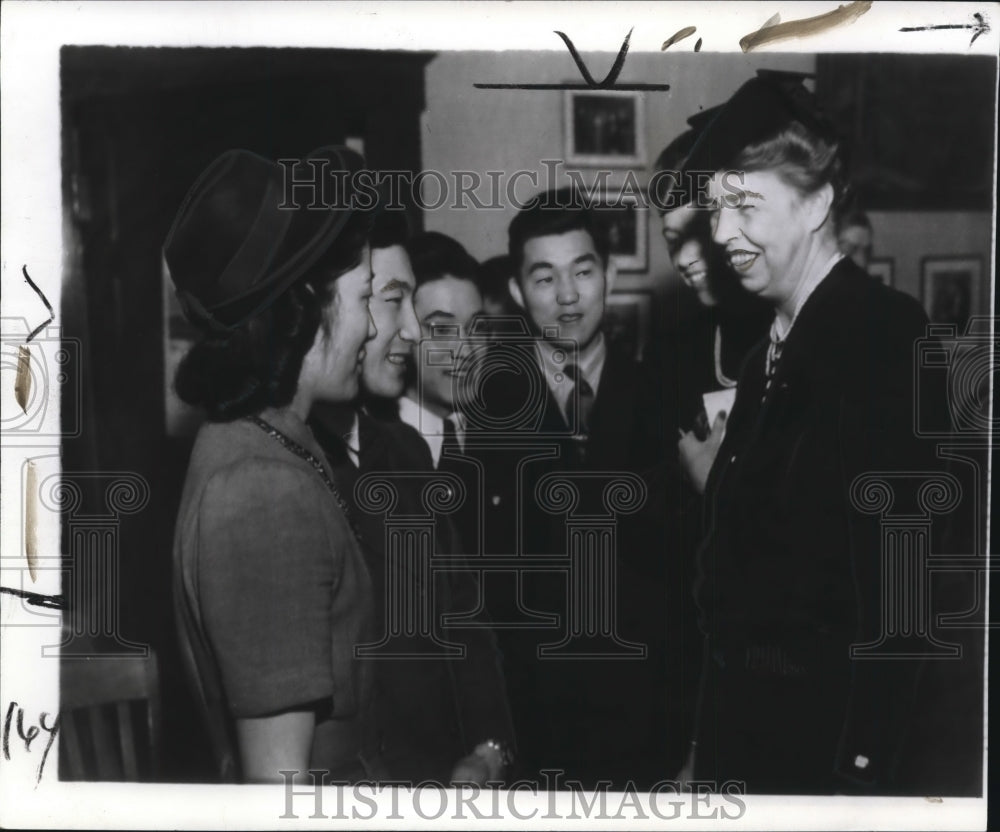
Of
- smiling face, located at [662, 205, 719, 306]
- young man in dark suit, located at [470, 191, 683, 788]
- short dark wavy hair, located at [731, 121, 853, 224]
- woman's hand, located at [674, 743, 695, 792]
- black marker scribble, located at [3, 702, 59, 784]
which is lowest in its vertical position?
woman's hand, located at [674, 743, 695, 792]

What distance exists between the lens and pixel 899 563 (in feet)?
9.48


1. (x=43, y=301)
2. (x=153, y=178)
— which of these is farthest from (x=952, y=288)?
(x=43, y=301)

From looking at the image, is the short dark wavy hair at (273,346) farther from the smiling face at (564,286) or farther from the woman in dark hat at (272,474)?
the smiling face at (564,286)

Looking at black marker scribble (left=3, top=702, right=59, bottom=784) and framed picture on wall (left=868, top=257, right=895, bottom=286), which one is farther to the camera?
black marker scribble (left=3, top=702, right=59, bottom=784)

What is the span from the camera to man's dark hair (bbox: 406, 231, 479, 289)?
2.87 m

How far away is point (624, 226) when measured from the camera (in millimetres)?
2865

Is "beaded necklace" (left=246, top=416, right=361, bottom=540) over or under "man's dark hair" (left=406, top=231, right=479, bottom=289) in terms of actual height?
under

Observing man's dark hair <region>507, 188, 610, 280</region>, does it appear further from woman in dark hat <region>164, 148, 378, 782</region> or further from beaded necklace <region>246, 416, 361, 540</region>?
beaded necklace <region>246, 416, 361, 540</region>

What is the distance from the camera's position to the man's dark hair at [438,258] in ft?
9.41

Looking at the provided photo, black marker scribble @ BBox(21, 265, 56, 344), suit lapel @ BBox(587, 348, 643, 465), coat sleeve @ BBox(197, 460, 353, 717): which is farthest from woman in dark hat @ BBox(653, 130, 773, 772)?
black marker scribble @ BBox(21, 265, 56, 344)

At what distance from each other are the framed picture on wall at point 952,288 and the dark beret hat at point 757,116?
418 mm

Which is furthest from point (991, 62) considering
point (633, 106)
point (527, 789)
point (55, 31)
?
point (55, 31)

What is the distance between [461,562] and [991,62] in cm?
181

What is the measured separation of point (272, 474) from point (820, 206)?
1493 mm
